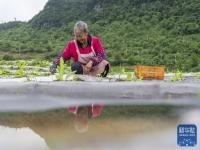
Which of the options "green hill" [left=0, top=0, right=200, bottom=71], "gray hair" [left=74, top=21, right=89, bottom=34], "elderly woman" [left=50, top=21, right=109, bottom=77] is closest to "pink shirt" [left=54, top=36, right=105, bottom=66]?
"elderly woman" [left=50, top=21, right=109, bottom=77]

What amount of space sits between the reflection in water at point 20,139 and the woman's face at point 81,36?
7.43 ft

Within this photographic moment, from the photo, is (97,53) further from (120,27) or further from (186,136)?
(120,27)

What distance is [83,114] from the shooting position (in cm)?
374

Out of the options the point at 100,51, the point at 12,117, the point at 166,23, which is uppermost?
the point at 166,23

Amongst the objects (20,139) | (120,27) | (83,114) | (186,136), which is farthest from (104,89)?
(120,27)

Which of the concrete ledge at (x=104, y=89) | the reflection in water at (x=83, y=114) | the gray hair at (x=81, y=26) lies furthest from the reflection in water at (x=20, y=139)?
the gray hair at (x=81, y=26)

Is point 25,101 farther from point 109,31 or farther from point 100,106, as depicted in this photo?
point 109,31

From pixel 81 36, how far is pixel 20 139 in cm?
273

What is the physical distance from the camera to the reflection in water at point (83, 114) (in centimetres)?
323

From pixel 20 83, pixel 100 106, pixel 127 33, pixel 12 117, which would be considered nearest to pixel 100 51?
pixel 20 83

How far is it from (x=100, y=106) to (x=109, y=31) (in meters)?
55.7

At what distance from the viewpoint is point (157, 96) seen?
458cm

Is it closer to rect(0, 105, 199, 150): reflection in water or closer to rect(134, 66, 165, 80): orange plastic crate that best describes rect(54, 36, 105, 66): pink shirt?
rect(134, 66, 165, 80): orange plastic crate

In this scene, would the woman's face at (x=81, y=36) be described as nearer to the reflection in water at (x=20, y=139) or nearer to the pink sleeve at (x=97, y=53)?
the pink sleeve at (x=97, y=53)
